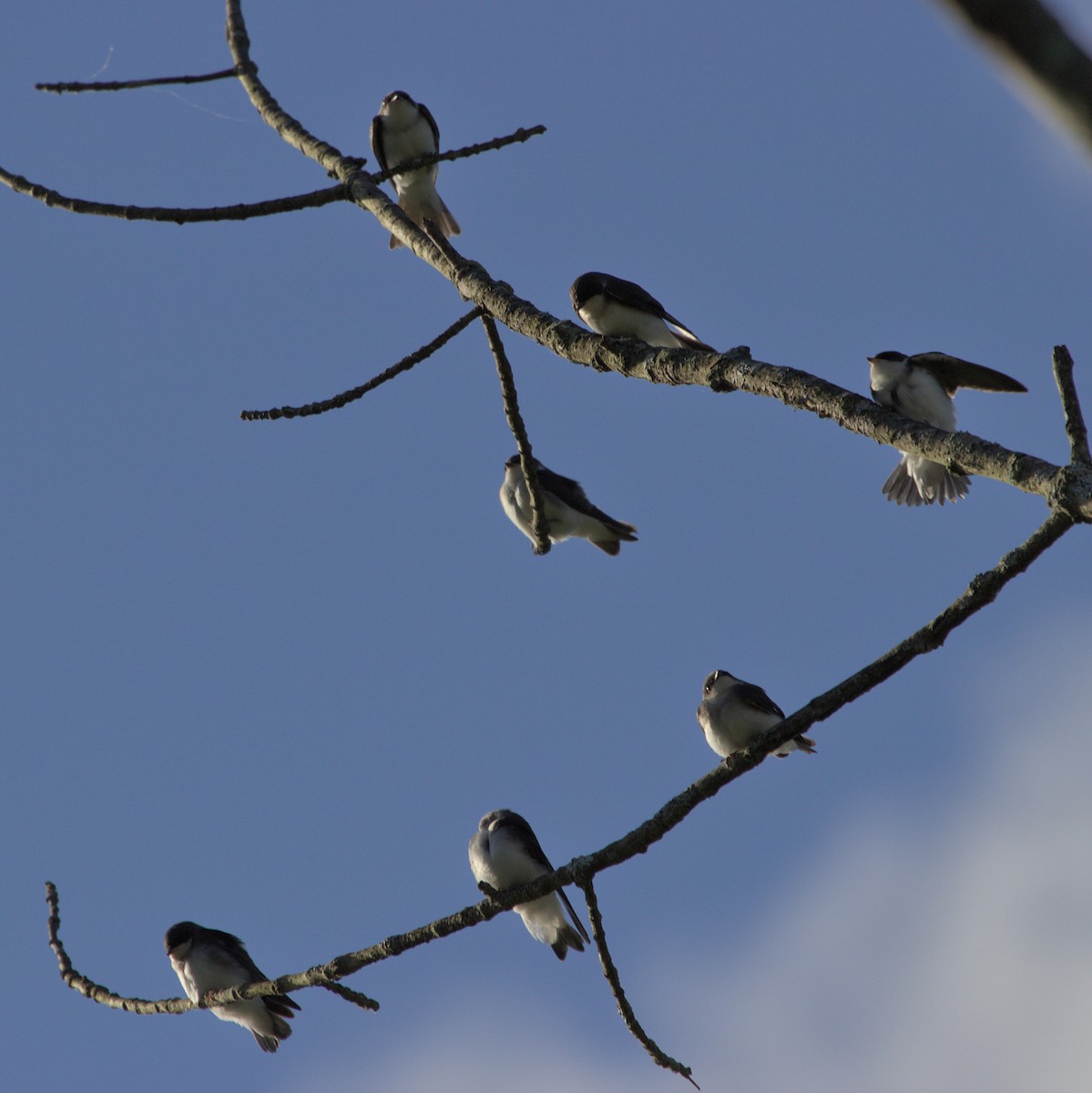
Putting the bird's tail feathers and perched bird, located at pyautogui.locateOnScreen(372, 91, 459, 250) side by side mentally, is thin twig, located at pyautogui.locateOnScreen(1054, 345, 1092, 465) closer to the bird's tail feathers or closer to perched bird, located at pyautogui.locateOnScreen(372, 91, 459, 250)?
the bird's tail feathers

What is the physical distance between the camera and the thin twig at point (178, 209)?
13.3 feet

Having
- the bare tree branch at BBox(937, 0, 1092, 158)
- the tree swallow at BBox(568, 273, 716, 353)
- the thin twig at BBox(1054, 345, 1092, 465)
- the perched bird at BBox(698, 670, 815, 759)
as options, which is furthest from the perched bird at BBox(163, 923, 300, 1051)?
the bare tree branch at BBox(937, 0, 1092, 158)

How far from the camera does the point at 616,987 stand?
3.40 metres

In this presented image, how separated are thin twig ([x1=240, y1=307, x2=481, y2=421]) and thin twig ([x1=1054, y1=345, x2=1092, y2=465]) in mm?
1936

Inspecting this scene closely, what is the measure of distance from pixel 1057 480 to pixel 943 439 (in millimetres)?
373

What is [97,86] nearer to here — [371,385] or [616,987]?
[371,385]

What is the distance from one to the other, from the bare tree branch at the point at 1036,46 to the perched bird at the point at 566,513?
266 inches

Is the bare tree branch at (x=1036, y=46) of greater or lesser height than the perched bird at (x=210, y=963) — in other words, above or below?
below

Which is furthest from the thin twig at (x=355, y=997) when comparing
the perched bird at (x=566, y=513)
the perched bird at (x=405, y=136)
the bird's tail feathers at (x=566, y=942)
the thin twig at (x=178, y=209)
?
the perched bird at (x=405, y=136)

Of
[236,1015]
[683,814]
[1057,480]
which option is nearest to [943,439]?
[1057,480]

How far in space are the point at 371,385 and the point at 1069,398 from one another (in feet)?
6.96

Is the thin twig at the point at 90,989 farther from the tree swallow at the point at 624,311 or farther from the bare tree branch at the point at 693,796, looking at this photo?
the tree swallow at the point at 624,311

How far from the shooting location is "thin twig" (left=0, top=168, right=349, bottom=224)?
13.3ft

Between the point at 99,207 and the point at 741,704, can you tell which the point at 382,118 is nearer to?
the point at 741,704
